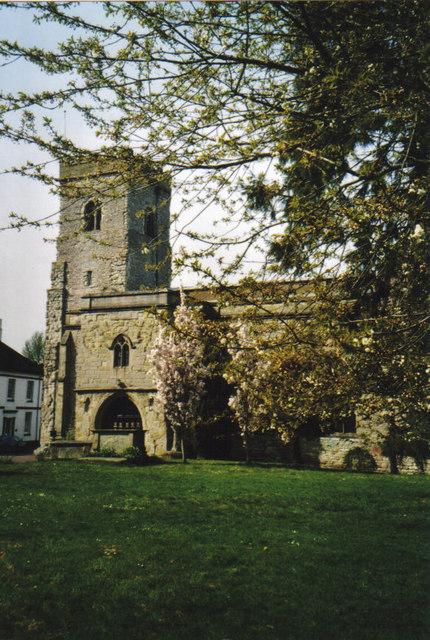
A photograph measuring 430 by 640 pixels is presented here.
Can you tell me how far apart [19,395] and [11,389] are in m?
1.02

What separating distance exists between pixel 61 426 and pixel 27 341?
48.0 m

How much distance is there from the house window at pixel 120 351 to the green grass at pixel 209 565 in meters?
14.3

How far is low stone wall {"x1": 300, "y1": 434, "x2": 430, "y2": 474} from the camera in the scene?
Result: 22.1 m

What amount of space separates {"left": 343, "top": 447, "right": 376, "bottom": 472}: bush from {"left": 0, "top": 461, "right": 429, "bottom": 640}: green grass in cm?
1057

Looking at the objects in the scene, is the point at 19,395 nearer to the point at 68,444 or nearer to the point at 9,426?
the point at 9,426

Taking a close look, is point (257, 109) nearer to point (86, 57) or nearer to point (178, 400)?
point (86, 57)

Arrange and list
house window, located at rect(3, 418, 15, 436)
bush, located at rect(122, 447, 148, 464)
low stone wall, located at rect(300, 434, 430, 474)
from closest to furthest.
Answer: bush, located at rect(122, 447, 148, 464), low stone wall, located at rect(300, 434, 430, 474), house window, located at rect(3, 418, 15, 436)

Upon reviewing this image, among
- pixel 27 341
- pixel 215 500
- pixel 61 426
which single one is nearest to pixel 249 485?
pixel 215 500

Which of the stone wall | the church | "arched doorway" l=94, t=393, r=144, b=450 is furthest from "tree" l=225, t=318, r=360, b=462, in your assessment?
"arched doorway" l=94, t=393, r=144, b=450

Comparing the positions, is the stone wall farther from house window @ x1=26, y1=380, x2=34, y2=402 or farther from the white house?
house window @ x1=26, y1=380, x2=34, y2=402

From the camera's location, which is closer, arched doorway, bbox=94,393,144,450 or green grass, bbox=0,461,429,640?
green grass, bbox=0,461,429,640

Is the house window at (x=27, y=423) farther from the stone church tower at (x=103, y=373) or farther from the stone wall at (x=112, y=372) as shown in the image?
the stone wall at (x=112, y=372)

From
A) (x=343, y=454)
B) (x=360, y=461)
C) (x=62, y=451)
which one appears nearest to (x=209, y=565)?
(x=62, y=451)

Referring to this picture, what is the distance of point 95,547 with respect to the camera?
739 cm
